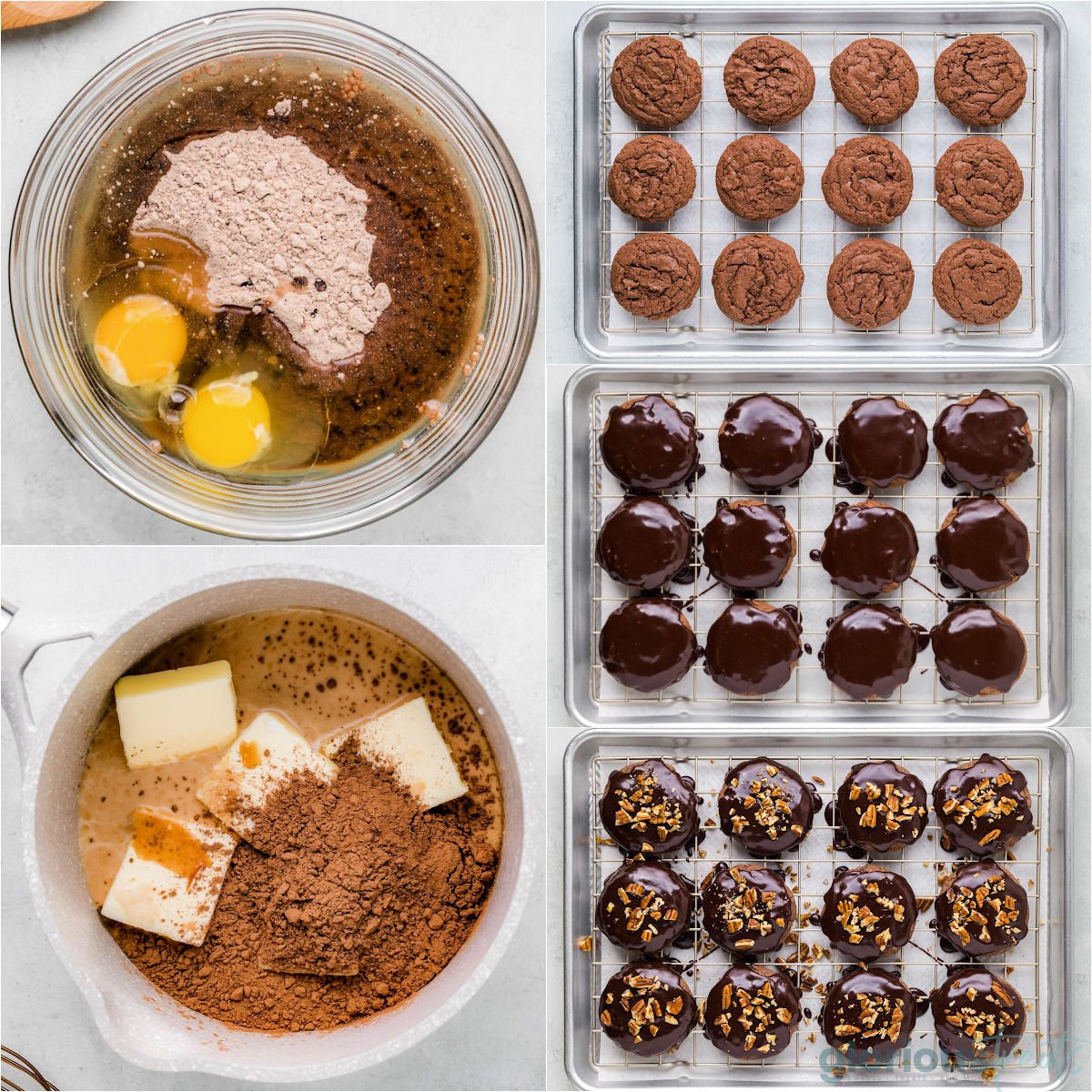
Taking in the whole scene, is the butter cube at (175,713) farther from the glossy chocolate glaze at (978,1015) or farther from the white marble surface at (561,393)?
the glossy chocolate glaze at (978,1015)

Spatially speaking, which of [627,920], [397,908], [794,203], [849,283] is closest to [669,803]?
[627,920]

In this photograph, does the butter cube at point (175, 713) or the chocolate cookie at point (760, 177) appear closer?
the butter cube at point (175, 713)

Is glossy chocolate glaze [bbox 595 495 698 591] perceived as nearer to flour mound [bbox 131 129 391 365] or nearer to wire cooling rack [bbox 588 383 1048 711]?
wire cooling rack [bbox 588 383 1048 711]

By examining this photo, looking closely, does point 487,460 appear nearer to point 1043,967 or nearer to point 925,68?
point 925,68

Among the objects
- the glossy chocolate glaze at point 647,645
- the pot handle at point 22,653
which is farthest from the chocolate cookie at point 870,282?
the pot handle at point 22,653

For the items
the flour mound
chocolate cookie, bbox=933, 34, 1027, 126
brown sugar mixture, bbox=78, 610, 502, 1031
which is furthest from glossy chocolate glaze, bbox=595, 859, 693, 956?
chocolate cookie, bbox=933, 34, 1027, 126

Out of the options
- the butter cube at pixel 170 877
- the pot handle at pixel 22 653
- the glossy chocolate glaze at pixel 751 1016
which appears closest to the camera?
the pot handle at pixel 22 653

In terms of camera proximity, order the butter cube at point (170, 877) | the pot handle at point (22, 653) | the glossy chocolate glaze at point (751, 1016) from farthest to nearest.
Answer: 1. the glossy chocolate glaze at point (751, 1016)
2. the butter cube at point (170, 877)
3. the pot handle at point (22, 653)
